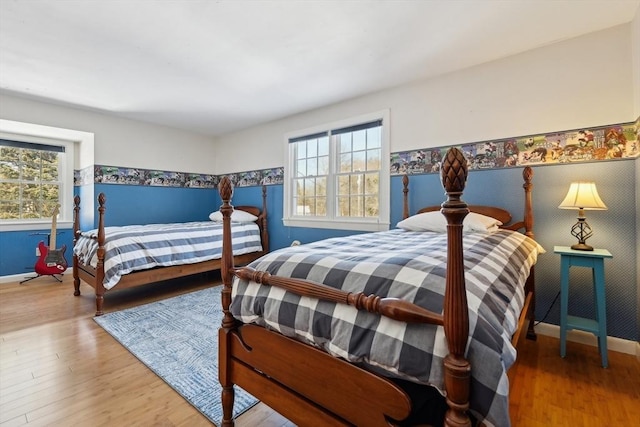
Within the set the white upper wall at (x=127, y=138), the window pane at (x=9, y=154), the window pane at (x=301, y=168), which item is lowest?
the window pane at (x=301, y=168)

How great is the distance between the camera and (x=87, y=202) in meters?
4.24

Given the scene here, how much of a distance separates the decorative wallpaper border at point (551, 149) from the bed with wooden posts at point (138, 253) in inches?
106

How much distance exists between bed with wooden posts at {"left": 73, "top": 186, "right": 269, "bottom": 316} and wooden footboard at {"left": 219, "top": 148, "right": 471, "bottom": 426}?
2.11 m

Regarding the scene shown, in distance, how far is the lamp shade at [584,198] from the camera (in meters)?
1.98

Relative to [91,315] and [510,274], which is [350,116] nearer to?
[510,274]

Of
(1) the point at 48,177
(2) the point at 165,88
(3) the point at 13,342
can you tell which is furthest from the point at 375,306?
(1) the point at 48,177

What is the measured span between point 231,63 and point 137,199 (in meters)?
2.97

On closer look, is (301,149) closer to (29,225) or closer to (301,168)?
(301,168)

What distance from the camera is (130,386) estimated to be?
1.67m

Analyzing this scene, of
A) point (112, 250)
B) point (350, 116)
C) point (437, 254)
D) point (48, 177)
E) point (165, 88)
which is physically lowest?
point (112, 250)

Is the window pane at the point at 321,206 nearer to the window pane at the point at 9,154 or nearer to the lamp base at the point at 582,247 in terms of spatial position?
the lamp base at the point at 582,247

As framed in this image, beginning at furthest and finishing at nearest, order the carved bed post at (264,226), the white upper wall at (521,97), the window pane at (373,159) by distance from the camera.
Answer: the carved bed post at (264,226), the window pane at (373,159), the white upper wall at (521,97)

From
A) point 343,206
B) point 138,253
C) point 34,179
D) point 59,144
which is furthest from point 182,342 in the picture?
point 59,144

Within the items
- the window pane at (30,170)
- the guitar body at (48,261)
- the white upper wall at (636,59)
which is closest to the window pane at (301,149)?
the white upper wall at (636,59)
